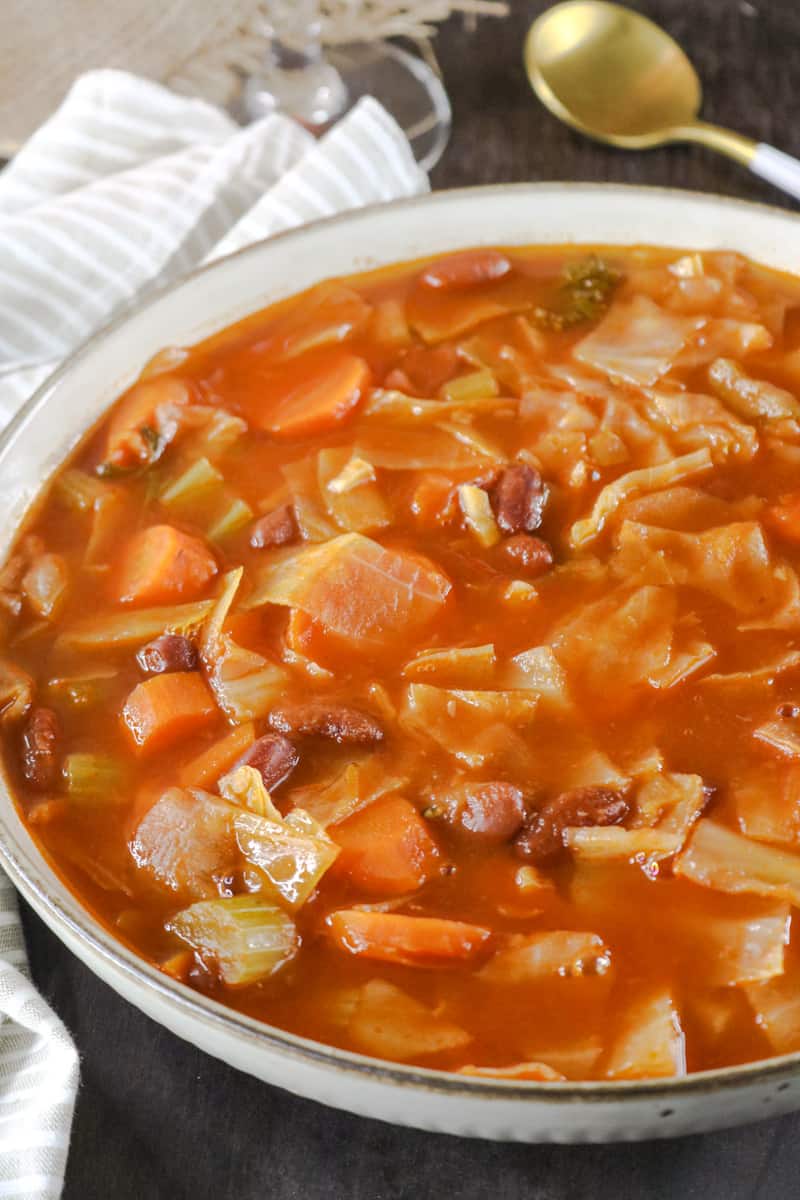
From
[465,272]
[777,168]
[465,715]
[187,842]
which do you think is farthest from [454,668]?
[777,168]

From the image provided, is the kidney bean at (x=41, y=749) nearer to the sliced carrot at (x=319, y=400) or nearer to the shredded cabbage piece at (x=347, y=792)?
the shredded cabbage piece at (x=347, y=792)

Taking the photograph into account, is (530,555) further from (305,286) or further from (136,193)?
(136,193)

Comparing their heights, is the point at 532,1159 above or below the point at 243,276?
below

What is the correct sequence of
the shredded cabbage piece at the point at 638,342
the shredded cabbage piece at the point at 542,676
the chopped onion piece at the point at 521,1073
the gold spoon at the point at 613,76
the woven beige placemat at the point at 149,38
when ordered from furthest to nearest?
the woven beige placemat at the point at 149,38 < the gold spoon at the point at 613,76 < the shredded cabbage piece at the point at 638,342 < the shredded cabbage piece at the point at 542,676 < the chopped onion piece at the point at 521,1073

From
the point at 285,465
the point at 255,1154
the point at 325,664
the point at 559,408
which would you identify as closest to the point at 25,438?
the point at 285,465

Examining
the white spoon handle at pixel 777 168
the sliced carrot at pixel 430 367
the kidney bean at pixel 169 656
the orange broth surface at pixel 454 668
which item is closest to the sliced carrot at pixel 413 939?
the orange broth surface at pixel 454 668

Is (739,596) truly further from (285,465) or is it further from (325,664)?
(285,465)
